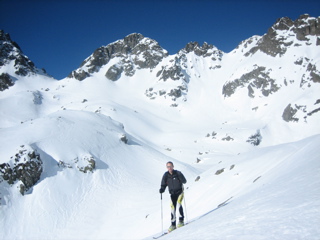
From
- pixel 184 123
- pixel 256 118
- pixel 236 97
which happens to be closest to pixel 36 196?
pixel 184 123

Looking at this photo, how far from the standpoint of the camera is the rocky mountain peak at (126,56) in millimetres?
137750

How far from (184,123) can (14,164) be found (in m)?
74.7

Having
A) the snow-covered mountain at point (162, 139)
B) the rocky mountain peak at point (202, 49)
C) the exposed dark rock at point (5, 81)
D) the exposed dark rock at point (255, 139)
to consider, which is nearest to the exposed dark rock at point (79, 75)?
the snow-covered mountain at point (162, 139)

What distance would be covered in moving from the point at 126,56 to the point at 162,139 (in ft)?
301

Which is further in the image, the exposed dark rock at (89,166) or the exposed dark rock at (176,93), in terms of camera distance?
the exposed dark rock at (176,93)

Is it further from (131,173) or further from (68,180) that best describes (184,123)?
(68,180)

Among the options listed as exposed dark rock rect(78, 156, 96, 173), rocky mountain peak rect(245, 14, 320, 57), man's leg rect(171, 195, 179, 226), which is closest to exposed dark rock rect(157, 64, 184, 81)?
rocky mountain peak rect(245, 14, 320, 57)

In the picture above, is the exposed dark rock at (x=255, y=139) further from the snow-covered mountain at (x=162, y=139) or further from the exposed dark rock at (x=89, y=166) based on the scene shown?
the exposed dark rock at (x=89, y=166)

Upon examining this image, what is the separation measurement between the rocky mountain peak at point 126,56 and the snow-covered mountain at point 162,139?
0.84 metres

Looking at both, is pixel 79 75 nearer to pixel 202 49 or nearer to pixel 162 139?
pixel 162 139

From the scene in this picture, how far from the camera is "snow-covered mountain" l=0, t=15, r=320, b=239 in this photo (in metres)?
9.15

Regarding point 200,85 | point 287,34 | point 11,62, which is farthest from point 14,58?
point 287,34

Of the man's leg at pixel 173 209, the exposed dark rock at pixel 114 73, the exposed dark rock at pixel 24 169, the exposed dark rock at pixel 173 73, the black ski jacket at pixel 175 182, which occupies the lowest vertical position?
the man's leg at pixel 173 209

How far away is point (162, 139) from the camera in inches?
3051
